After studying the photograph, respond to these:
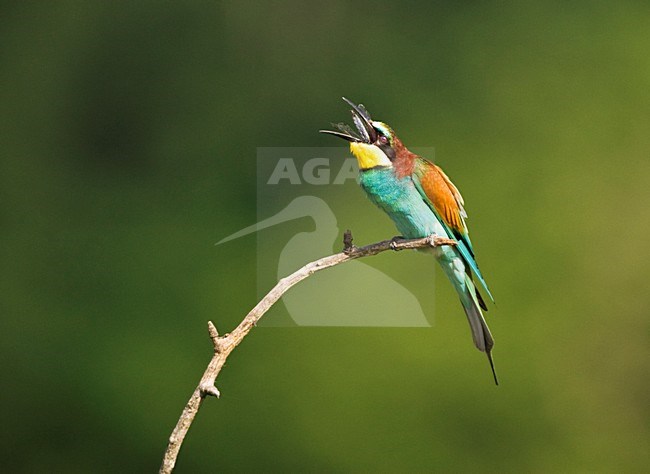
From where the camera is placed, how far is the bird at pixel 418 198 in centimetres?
205

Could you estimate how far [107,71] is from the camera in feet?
12.7

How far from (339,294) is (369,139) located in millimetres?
1408

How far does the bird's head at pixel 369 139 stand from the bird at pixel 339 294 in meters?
1.26

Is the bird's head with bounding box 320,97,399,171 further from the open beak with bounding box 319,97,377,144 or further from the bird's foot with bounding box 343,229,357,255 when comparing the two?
the bird's foot with bounding box 343,229,357,255

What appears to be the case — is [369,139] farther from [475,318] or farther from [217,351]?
[217,351]

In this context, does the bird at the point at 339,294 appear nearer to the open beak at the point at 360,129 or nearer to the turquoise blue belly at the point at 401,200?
the turquoise blue belly at the point at 401,200

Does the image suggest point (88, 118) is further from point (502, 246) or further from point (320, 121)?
point (502, 246)

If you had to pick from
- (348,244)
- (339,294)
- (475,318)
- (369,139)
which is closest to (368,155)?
(369,139)

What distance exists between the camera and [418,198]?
2197 millimetres

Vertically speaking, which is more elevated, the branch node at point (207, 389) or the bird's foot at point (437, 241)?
the bird's foot at point (437, 241)

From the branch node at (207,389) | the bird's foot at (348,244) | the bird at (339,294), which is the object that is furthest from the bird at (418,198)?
the bird at (339,294)

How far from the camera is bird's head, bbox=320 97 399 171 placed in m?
1.99

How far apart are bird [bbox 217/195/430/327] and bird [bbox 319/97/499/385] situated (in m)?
1.05

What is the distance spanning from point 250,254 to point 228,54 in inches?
34.7
